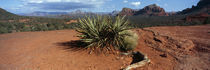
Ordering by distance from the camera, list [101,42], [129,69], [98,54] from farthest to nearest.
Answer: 1. [101,42]
2. [98,54]
3. [129,69]

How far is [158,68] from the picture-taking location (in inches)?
124

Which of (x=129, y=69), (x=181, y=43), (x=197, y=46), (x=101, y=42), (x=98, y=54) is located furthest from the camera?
(x=181, y=43)

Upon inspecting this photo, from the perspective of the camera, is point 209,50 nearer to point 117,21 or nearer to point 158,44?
point 158,44

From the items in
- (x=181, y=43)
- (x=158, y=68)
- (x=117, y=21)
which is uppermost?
(x=117, y=21)

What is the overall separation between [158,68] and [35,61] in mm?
3410

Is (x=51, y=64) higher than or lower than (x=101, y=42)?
lower

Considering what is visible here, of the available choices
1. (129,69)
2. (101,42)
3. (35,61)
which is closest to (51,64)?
(35,61)

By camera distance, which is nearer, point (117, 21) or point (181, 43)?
point (117, 21)

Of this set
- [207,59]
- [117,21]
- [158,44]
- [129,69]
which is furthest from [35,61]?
[207,59]

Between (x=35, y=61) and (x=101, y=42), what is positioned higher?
(x=101, y=42)

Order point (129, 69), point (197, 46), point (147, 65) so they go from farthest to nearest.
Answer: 1. point (197, 46)
2. point (147, 65)
3. point (129, 69)

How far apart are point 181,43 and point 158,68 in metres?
2.56

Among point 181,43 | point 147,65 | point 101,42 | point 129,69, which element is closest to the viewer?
point 129,69

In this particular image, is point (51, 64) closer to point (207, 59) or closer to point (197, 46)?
point (207, 59)
